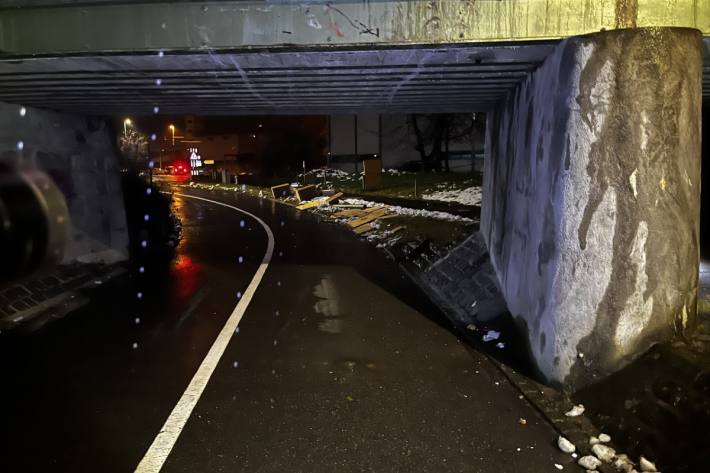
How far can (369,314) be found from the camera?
305 inches

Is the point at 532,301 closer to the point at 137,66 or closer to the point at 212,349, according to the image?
the point at 212,349

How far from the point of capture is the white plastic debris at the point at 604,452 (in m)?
3.79

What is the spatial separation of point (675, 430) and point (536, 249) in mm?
2221

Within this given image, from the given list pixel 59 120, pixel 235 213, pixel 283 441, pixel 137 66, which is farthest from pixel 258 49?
pixel 235 213

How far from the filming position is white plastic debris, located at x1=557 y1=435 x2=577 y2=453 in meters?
3.94

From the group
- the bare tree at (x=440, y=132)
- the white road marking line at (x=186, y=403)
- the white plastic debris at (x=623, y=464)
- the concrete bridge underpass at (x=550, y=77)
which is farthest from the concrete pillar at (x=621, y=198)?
the bare tree at (x=440, y=132)

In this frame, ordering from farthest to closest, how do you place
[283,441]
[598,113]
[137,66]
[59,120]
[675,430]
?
[59,120] < [137,66] < [598,113] < [283,441] < [675,430]

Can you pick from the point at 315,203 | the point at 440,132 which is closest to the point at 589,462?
the point at 315,203

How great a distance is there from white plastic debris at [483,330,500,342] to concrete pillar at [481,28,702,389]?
1.54 metres

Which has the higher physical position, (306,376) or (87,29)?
(87,29)

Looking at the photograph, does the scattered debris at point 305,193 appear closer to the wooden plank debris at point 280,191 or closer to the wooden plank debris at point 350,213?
the wooden plank debris at point 280,191

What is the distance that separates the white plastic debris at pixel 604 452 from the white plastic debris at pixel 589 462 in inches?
1.8

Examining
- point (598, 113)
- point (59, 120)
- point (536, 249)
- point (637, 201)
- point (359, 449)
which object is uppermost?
point (59, 120)

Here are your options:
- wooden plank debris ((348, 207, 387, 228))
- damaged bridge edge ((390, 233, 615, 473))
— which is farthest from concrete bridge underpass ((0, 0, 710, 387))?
wooden plank debris ((348, 207, 387, 228))
